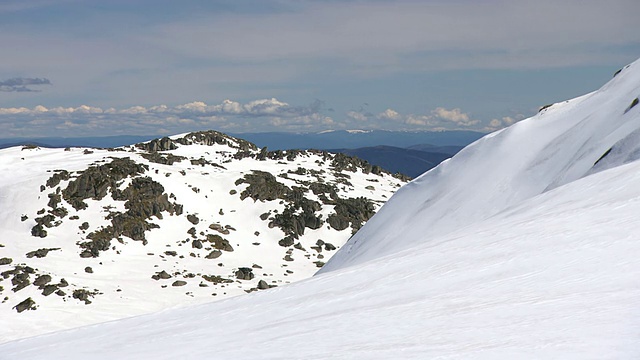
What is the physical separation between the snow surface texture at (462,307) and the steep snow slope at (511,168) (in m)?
12.9

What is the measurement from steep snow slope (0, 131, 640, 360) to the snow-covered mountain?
50926 millimetres

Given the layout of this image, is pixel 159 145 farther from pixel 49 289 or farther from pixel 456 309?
pixel 456 309

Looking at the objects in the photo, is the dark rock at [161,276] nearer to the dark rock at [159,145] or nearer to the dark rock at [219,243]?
the dark rock at [219,243]

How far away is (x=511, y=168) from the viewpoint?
142 ft

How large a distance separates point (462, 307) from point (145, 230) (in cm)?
8930

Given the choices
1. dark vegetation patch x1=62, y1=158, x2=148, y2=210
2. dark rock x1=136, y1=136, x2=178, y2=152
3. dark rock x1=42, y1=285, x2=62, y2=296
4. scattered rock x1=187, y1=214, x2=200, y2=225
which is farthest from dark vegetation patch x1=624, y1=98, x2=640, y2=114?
dark rock x1=136, y1=136, x2=178, y2=152

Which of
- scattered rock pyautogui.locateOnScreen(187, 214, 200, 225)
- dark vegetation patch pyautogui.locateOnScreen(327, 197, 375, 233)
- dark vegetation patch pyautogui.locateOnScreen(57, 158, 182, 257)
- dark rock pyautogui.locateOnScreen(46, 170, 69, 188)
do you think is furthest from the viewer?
dark vegetation patch pyautogui.locateOnScreen(327, 197, 375, 233)

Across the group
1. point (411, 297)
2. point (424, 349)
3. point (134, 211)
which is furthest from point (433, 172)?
point (134, 211)

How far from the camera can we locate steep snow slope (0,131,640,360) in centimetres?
811

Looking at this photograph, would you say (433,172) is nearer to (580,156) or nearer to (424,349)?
(580,156)

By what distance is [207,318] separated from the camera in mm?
14750

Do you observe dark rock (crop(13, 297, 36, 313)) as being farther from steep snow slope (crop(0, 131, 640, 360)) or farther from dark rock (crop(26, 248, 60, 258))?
steep snow slope (crop(0, 131, 640, 360))

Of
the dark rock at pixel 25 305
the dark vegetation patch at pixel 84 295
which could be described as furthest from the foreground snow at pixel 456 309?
the dark vegetation patch at pixel 84 295

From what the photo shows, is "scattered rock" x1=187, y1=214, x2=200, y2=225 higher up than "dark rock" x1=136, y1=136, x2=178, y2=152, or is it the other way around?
"dark rock" x1=136, y1=136, x2=178, y2=152
